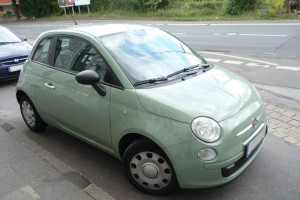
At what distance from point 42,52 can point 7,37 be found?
537cm

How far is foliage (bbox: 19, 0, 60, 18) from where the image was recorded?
40084 millimetres

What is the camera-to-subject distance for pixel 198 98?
11.1ft

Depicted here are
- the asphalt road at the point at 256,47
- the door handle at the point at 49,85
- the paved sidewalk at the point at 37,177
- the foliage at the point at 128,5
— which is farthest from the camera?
the foliage at the point at 128,5

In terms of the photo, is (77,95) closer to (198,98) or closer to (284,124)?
(198,98)

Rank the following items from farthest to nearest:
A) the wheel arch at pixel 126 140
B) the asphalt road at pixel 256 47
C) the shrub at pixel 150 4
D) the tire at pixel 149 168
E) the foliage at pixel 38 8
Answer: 1. the foliage at pixel 38 8
2. the shrub at pixel 150 4
3. the asphalt road at pixel 256 47
4. the wheel arch at pixel 126 140
5. the tire at pixel 149 168

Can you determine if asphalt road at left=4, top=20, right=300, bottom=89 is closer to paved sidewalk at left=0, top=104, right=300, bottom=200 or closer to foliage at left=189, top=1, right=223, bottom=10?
paved sidewalk at left=0, top=104, right=300, bottom=200

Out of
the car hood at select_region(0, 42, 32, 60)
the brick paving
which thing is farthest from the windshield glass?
the brick paving

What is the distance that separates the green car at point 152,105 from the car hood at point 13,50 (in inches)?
170

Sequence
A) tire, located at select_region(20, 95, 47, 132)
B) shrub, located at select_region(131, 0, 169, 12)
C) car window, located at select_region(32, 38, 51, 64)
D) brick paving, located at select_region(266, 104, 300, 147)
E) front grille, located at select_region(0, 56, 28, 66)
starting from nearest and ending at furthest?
brick paving, located at select_region(266, 104, 300, 147)
car window, located at select_region(32, 38, 51, 64)
tire, located at select_region(20, 95, 47, 132)
front grille, located at select_region(0, 56, 28, 66)
shrub, located at select_region(131, 0, 169, 12)

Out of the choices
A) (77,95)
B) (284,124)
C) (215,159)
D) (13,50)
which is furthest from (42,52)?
(13,50)

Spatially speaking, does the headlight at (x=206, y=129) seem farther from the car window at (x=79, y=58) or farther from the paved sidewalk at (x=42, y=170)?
the paved sidewalk at (x=42, y=170)

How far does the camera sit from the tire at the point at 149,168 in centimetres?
338

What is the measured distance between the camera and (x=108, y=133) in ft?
12.5

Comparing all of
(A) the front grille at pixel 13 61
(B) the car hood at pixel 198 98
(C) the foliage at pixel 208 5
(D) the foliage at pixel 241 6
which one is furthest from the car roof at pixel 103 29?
(C) the foliage at pixel 208 5
